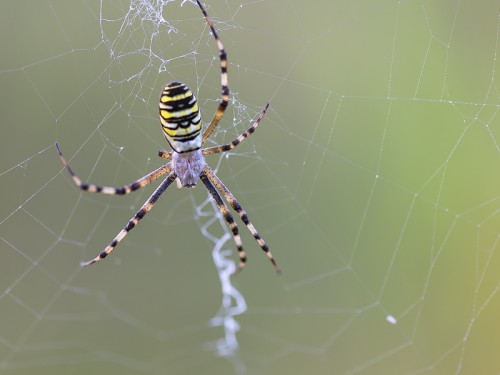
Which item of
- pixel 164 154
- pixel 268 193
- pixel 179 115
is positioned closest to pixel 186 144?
pixel 164 154

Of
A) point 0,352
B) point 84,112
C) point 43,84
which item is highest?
point 43,84

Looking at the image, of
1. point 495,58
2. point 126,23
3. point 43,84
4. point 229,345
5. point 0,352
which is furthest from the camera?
point 229,345

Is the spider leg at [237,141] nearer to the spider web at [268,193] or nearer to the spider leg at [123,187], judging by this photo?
the spider leg at [123,187]

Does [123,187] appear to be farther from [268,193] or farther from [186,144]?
[268,193]

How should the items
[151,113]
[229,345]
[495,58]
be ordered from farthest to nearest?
[229,345] → [151,113] → [495,58]

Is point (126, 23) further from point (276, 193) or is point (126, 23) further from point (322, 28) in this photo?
point (276, 193)

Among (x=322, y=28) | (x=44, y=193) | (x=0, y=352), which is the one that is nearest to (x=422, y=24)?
(x=322, y=28)
